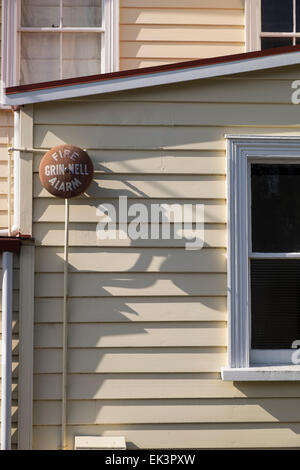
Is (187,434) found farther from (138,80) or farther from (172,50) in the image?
(172,50)

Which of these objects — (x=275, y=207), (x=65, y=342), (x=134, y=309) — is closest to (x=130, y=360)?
(x=134, y=309)

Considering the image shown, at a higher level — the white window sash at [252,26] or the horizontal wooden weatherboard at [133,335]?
the white window sash at [252,26]

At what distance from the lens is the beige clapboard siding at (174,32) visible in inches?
263

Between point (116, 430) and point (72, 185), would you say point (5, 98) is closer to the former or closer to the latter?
point (72, 185)

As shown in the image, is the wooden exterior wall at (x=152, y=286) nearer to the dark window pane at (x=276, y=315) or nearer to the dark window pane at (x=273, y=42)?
the dark window pane at (x=276, y=315)

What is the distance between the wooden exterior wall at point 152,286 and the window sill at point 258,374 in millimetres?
69

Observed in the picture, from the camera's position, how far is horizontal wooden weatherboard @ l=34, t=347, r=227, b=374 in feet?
15.4

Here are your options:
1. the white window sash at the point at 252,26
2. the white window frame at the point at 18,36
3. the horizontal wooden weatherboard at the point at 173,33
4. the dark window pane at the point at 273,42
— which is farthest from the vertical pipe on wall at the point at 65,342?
the dark window pane at the point at 273,42

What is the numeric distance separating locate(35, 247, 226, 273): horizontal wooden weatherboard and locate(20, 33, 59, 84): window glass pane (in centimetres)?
263

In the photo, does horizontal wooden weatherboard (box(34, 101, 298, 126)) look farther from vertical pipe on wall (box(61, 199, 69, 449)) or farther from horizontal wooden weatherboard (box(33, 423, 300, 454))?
horizontal wooden weatherboard (box(33, 423, 300, 454))

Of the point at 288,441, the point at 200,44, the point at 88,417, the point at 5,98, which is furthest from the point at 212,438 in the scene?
the point at 200,44

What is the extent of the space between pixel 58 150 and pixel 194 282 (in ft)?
4.09

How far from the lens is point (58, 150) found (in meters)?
4.69

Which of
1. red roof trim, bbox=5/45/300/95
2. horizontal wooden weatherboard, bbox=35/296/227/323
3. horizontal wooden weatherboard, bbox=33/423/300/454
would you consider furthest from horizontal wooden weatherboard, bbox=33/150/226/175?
horizontal wooden weatherboard, bbox=33/423/300/454
